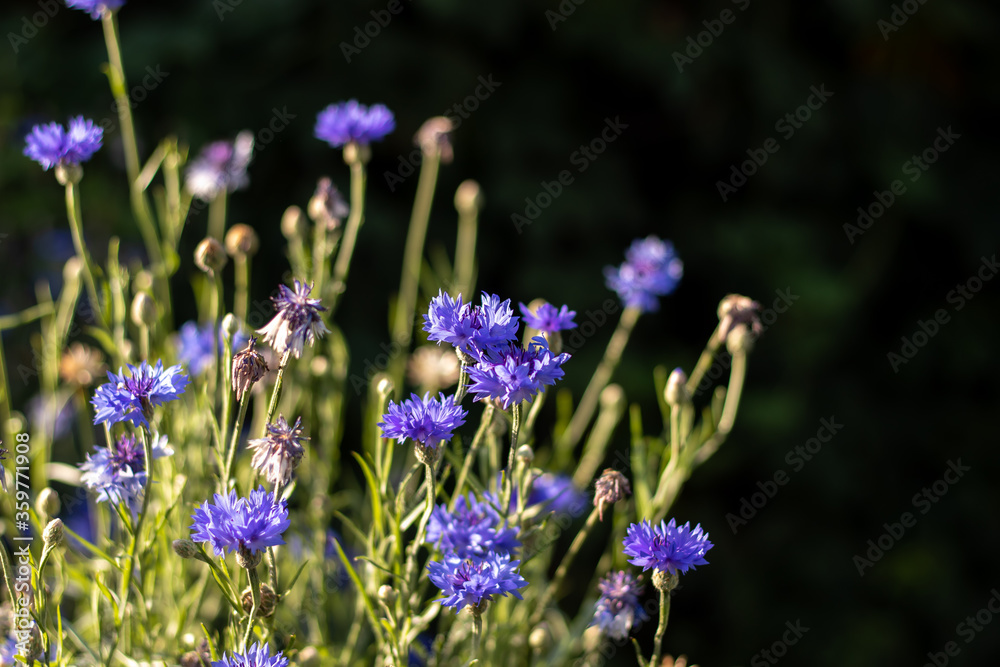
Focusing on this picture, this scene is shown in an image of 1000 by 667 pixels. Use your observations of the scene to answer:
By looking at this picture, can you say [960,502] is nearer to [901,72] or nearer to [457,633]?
[901,72]

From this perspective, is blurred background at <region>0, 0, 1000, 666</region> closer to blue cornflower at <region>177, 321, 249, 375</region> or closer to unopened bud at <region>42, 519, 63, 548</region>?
blue cornflower at <region>177, 321, 249, 375</region>

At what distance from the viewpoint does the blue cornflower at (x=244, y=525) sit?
1.35 feet

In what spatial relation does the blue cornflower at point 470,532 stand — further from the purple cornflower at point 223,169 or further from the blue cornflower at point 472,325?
the purple cornflower at point 223,169

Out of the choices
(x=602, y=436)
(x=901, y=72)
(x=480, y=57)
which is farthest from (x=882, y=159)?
(x=602, y=436)

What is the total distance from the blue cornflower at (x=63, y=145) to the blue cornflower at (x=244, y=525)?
0.29 m

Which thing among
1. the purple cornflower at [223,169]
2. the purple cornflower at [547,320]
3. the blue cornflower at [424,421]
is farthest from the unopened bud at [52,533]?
the purple cornflower at [223,169]

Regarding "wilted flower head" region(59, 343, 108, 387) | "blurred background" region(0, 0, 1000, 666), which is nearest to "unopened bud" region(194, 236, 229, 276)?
"wilted flower head" region(59, 343, 108, 387)

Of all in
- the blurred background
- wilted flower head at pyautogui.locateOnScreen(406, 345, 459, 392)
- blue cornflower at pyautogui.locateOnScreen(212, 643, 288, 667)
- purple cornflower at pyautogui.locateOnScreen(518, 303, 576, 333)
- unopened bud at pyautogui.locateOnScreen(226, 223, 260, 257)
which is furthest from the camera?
the blurred background

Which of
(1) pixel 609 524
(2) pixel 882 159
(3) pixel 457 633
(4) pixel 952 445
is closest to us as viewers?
(3) pixel 457 633

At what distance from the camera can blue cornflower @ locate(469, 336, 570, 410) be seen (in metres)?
0.41

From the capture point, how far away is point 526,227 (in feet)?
4.42

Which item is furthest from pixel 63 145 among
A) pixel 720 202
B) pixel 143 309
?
pixel 720 202

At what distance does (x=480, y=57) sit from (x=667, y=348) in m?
0.55

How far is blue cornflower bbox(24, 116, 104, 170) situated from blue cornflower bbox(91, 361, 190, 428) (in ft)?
0.63
